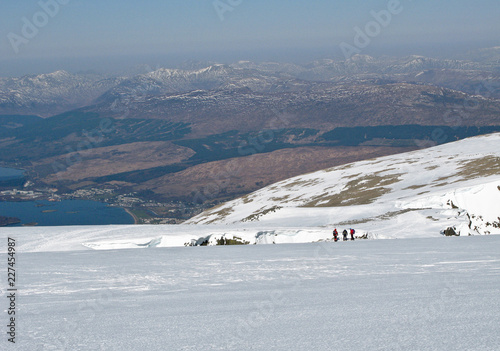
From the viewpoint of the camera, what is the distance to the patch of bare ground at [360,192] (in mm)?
76731

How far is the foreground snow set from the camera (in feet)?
31.1

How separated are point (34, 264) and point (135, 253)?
5.94 m

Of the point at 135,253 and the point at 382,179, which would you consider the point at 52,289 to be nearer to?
the point at 135,253

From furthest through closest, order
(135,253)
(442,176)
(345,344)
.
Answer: (442,176), (135,253), (345,344)

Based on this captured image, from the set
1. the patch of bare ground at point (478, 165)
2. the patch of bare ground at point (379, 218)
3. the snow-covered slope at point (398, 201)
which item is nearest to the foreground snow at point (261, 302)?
the snow-covered slope at point (398, 201)

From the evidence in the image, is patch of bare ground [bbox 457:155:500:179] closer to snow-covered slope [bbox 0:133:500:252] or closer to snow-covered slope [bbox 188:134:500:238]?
snow-covered slope [bbox 188:134:500:238]

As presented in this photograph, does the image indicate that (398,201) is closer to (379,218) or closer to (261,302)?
(379,218)

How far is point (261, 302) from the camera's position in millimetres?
12977

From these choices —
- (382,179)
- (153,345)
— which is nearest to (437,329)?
(153,345)

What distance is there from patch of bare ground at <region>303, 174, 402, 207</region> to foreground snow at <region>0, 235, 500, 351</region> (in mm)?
54871

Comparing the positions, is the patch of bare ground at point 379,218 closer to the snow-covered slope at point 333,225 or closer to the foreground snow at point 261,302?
the snow-covered slope at point 333,225

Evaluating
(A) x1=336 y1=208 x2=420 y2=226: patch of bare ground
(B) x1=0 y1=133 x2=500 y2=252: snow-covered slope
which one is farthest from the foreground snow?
(A) x1=336 y1=208 x2=420 y2=226: patch of bare ground

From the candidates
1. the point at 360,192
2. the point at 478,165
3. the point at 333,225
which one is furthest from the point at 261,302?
the point at 478,165

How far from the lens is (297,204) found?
3511 inches
